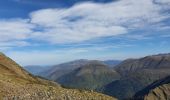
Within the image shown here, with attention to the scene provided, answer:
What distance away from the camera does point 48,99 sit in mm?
98250

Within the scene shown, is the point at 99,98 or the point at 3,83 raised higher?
the point at 3,83

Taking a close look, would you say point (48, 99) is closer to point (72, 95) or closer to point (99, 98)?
point (72, 95)

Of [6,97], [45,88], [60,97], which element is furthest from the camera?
[45,88]

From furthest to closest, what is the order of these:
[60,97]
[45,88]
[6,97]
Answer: [45,88]
[60,97]
[6,97]

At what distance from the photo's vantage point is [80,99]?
4092 inches

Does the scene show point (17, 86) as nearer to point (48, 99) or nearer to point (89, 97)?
point (48, 99)

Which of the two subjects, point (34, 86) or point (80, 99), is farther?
point (34, 86)

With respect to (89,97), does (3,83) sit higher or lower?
higher

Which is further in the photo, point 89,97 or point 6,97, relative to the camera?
point 89,97

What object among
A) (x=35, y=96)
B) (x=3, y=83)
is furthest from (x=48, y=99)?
(x=3, y=83)

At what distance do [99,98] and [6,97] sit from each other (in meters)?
33.6

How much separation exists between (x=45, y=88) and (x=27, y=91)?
7821mm

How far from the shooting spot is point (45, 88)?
110 metres

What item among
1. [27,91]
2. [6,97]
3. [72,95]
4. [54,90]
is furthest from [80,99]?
[6,97]
